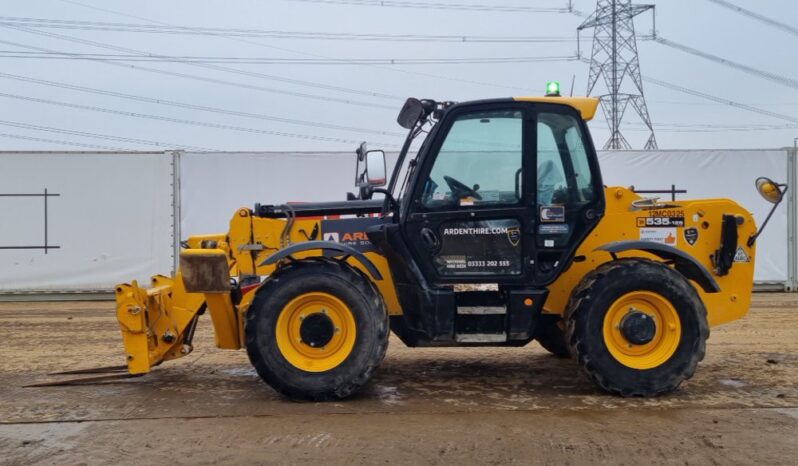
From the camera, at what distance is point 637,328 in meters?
5.33

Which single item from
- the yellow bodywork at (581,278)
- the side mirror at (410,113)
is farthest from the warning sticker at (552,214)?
the side mirror at (410,113)

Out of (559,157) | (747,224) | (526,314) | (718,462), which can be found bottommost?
(718,462)

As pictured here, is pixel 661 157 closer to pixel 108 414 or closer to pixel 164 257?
pixel 164 257

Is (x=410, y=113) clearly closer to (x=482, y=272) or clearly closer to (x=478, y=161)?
(x=478, y=161)

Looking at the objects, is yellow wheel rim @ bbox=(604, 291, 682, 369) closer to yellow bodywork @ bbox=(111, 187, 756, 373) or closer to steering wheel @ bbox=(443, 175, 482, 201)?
yellow bodywork @ bbox=(111, 187, 756, 373)

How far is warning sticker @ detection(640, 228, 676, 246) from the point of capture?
5734mm

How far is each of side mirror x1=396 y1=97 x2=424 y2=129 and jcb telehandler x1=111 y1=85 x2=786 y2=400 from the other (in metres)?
0.01

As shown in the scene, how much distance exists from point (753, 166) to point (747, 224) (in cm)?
827

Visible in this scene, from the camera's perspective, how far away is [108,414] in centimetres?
508

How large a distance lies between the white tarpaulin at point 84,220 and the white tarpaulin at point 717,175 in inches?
315

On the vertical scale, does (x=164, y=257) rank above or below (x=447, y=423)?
above

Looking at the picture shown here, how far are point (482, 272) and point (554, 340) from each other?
5.33 feet

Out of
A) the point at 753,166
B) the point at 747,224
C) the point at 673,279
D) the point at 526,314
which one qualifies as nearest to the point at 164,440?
the point at 526,314

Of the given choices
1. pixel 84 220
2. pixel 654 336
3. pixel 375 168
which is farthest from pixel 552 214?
pixel 84 220
